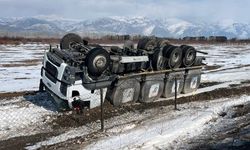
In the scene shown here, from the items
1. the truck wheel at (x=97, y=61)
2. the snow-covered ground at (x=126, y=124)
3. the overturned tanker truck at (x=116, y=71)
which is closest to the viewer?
the snow-covered ground at (x=126, y=124)

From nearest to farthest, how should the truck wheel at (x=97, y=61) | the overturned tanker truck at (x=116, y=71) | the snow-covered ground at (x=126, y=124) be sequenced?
the snow-covered ground at (x=126, y=124)
the overturned tanker truck at (x=116, y=71)
the truck wheel at (x=97, y=61)

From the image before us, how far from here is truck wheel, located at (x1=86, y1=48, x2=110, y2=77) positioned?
11.6m

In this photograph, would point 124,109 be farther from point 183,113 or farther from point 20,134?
point 20,134

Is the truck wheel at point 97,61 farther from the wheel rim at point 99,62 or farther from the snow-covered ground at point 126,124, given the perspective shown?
the snow-covered ground at point 126,124

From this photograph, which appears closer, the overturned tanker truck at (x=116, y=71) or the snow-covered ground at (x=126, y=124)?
the snow-covered ground at (x=126, y=124)

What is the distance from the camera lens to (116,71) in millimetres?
12562

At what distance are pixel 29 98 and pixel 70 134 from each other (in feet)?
15.1

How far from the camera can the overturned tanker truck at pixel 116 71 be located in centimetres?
1145

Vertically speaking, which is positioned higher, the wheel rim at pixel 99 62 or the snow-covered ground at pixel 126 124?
the wheel rim at pixel 99 62

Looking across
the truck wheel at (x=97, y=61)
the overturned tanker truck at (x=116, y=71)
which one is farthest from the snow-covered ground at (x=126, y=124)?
the truck wheel at (x=97, y=61)

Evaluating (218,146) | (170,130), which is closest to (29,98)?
(170,130)

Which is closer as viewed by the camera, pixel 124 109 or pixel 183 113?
pixel 183 113

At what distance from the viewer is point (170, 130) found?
30.8 feet

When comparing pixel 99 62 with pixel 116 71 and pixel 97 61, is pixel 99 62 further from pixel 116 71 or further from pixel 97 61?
pixel 116 71
